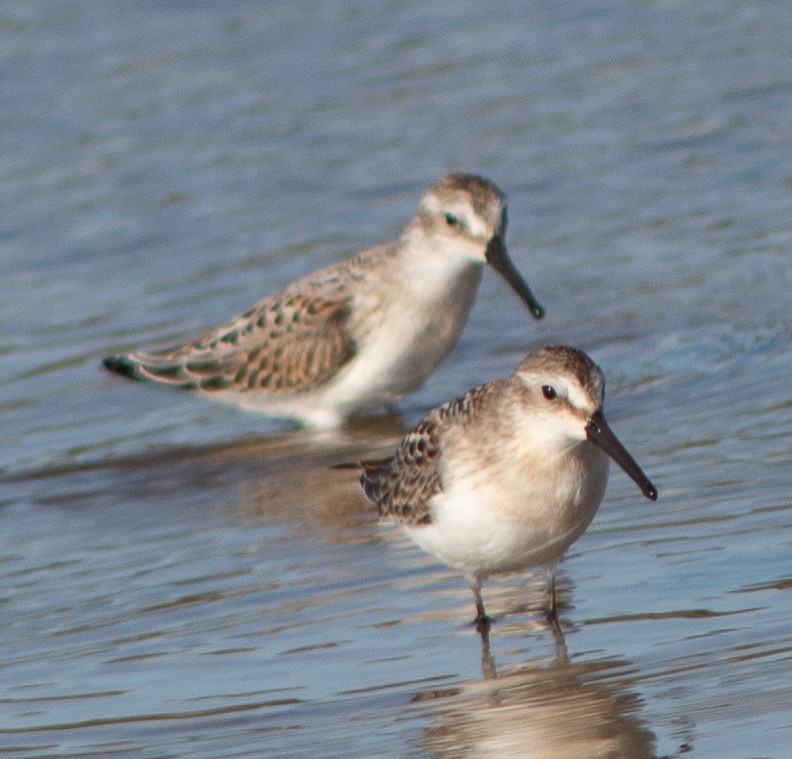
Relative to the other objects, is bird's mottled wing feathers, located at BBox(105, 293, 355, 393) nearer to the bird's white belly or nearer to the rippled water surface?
the rippled water surface

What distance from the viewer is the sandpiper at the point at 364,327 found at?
9.71 meters

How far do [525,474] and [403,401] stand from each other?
13.2 feet

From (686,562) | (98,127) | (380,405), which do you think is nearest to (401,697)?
(686,562)

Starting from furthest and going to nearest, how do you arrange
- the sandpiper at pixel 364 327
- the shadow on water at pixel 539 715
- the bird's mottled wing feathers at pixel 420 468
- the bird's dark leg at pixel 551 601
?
the sandpiper at pixel 364 327 → the bird's mottled wing feathers at pixel 420 468 → the bird's dark leg at pixel 551 601 → the shadow on water at pixel 539 715

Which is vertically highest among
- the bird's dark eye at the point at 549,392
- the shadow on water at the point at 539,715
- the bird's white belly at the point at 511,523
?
the bird's dark eye at the point at 549,392

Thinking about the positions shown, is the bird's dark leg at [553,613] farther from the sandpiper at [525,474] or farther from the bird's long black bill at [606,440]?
the bird's long black bill at [606,440]

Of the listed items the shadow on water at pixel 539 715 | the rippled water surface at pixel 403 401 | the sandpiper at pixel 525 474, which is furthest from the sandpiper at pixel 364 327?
the shadow on water at pixel 539 715

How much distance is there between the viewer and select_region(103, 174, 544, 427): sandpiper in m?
9.71

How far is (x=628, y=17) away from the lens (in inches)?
662

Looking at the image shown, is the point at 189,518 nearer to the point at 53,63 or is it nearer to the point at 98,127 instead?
the point at 98,127

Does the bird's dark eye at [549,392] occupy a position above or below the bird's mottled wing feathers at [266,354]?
above

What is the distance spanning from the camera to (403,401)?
10414mm

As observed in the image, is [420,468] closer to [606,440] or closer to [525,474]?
[525,474]

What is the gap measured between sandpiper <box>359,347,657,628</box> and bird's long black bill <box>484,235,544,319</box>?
2.57 m
